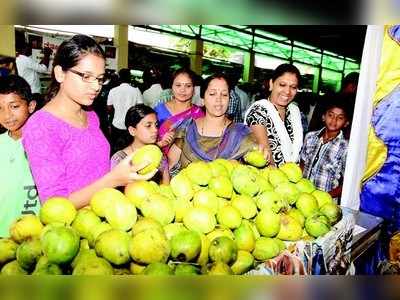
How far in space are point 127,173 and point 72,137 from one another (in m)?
0.34

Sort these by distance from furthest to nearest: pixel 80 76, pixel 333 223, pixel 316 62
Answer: pixel 316 62
pixel 333 223
pixel 80 76

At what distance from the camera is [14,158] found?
244 cm

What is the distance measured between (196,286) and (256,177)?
677 millimetres

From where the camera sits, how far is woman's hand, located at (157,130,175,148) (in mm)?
2570

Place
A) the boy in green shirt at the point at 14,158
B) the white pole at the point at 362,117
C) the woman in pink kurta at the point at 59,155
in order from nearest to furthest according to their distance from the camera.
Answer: the woman in pink kurta at the point at 59,155, the boy in green shirt at the point at 14,158, the white pole at the point at 362,117

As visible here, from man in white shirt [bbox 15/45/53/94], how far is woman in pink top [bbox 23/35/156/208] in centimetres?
9

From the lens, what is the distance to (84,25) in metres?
2.52

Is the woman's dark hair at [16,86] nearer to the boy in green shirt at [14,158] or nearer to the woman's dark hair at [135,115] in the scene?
the boy in green shirt at [14,158]

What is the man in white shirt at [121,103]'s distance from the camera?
98.0 inches

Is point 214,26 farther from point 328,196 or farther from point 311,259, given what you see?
point 311,259

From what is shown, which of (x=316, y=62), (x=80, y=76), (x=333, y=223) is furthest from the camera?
(x=316, y=62)

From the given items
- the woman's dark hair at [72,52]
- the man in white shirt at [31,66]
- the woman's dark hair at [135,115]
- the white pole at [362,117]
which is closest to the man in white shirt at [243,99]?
the woman's dark hair at [135,115]

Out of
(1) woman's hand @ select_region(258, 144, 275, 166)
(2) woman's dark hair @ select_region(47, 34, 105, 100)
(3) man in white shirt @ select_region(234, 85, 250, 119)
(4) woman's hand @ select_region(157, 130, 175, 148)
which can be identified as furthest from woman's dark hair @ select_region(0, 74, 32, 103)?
(1) woman's hand @ select_region(258, 144, 275, 166)
